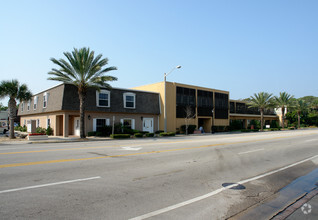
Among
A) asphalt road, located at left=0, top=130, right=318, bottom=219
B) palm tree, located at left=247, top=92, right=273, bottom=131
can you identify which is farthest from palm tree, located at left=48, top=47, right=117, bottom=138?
palm tree, located at left=247, top=92, right=273, bottom=131

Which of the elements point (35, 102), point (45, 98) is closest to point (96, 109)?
point (45, 98)

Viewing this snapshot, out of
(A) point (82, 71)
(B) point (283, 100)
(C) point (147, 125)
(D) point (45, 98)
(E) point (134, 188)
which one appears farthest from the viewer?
(B) point (283, 100)

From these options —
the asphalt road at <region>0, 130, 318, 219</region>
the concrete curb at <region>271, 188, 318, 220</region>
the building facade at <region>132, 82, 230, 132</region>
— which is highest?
the building facade at <region>132, 82, 230, 132</region>

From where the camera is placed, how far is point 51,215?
425 cm

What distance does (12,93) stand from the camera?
24.3 m

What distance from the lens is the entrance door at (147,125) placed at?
3250 cm

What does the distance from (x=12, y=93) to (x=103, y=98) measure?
9.48 meters

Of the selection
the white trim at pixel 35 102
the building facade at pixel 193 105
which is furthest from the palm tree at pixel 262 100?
the white trim at pixel 35 102

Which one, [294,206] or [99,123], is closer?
[294,206]

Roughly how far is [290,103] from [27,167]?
202ft

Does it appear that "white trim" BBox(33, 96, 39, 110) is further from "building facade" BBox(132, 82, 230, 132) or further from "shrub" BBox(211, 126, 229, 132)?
"shrub" BBox(211, 126, 229, 132)

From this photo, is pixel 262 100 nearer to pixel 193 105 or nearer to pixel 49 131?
pixel 193 105

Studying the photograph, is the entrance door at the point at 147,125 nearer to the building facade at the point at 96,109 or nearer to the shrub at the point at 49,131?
the building facade at the point at 96,109

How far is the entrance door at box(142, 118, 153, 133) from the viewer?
32500mm
